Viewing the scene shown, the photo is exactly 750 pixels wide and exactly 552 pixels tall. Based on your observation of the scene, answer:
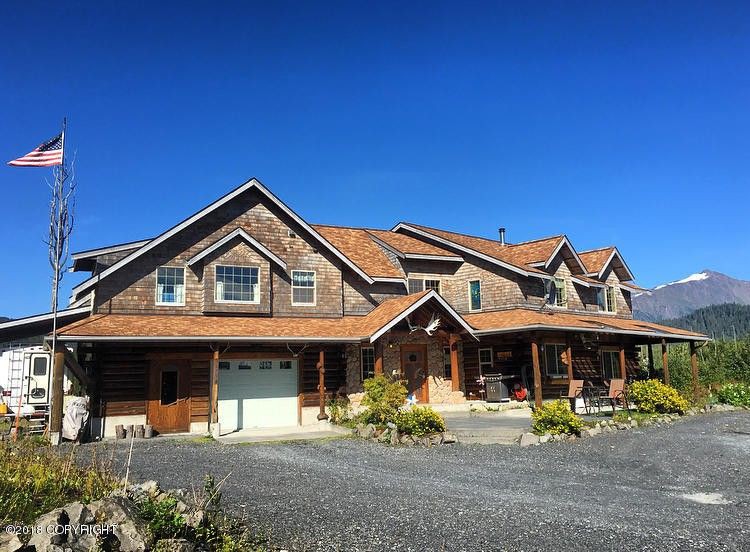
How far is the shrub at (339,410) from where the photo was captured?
2032 cm

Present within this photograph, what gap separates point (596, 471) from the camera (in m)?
12.1

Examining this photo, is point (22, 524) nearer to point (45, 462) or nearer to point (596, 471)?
point (45, 462)

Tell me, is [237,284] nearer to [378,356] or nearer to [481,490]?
[378,356]

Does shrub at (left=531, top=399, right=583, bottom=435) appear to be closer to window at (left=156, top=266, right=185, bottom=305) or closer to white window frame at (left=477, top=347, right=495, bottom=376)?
white window frame at (left=477, top=347, right=495, bottom=376)

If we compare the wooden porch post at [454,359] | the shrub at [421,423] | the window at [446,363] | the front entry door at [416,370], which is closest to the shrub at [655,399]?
the wooden porch post at [454,359]

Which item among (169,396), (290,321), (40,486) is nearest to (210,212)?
(290,321)

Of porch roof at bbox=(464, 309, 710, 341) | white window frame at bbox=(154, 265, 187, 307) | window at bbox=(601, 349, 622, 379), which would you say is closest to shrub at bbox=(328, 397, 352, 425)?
porch roof at bbox=(464, 309, 710, 341)

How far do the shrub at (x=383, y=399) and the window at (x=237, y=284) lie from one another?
638cm

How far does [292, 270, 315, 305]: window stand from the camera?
22.7m

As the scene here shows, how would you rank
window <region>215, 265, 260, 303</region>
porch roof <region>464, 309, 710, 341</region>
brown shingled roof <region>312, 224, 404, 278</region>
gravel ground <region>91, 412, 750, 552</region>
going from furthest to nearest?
brown shingled roof <region>312, 224, 404, 278</region> → porch roof <region>464, 309, 710, 341</region> → window <region>215, 265, 260, 303</region> → gravel ground <region>91, 412, 750, 552</region>

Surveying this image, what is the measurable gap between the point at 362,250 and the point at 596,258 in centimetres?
1369

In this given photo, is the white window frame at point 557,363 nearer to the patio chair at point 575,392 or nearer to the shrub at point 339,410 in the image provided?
the patio chair at point 575,392

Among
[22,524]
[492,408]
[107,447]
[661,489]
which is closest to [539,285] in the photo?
[492,408]

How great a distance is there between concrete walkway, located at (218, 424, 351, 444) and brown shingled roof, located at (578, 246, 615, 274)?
1822 cm
